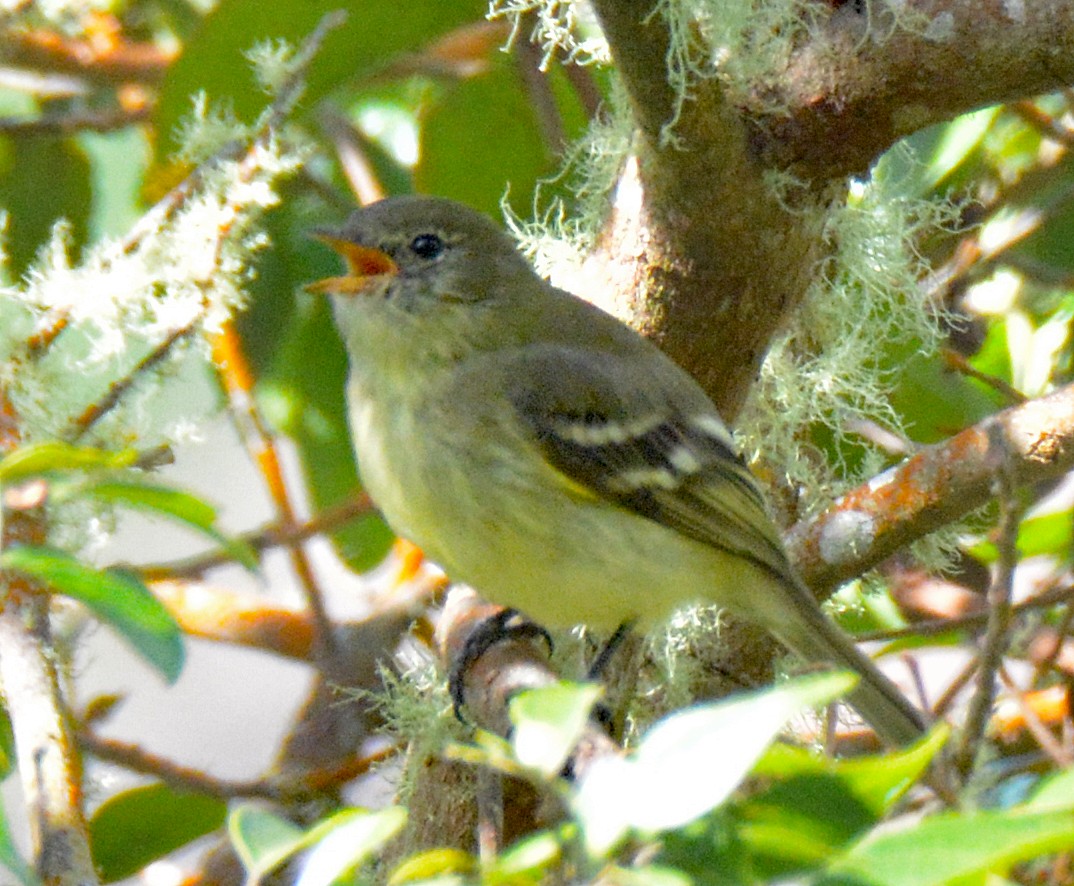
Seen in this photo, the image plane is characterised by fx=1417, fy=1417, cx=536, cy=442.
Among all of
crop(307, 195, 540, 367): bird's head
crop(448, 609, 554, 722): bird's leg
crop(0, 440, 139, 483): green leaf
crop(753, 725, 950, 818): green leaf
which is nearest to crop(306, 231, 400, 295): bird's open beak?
crop(307, 195, 540, 367): bird's head

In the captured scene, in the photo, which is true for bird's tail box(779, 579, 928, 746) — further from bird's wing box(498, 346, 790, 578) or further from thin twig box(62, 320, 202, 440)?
thin twig box(62, 320, 202, 440)

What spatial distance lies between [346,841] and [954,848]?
1.52ft

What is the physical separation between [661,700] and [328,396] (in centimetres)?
126

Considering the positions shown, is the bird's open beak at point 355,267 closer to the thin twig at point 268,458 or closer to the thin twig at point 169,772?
the thin twig at point 268,458

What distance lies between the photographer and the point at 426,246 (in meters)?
2.81

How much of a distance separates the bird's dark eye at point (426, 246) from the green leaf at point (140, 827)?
48.5 inches

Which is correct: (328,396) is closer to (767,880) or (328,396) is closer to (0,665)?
(0,665)

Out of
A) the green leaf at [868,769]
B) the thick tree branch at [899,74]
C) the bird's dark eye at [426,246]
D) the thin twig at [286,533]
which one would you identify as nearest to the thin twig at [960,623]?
the thick tree branch at [899,74]

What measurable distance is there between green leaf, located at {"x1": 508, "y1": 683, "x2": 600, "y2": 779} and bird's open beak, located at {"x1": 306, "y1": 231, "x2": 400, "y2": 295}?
1664 mm

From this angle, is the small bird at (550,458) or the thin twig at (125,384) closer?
the thin twig at (125,384)

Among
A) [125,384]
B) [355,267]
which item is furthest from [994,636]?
[355,267]

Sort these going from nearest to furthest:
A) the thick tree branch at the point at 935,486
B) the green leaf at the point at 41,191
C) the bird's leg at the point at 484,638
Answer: the thick tree branch at the point at 935,486 → the bird's leg at the point at 484,638 → the green leaf at the point at 41,191

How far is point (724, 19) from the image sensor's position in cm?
224

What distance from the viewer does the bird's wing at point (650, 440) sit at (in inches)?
101
